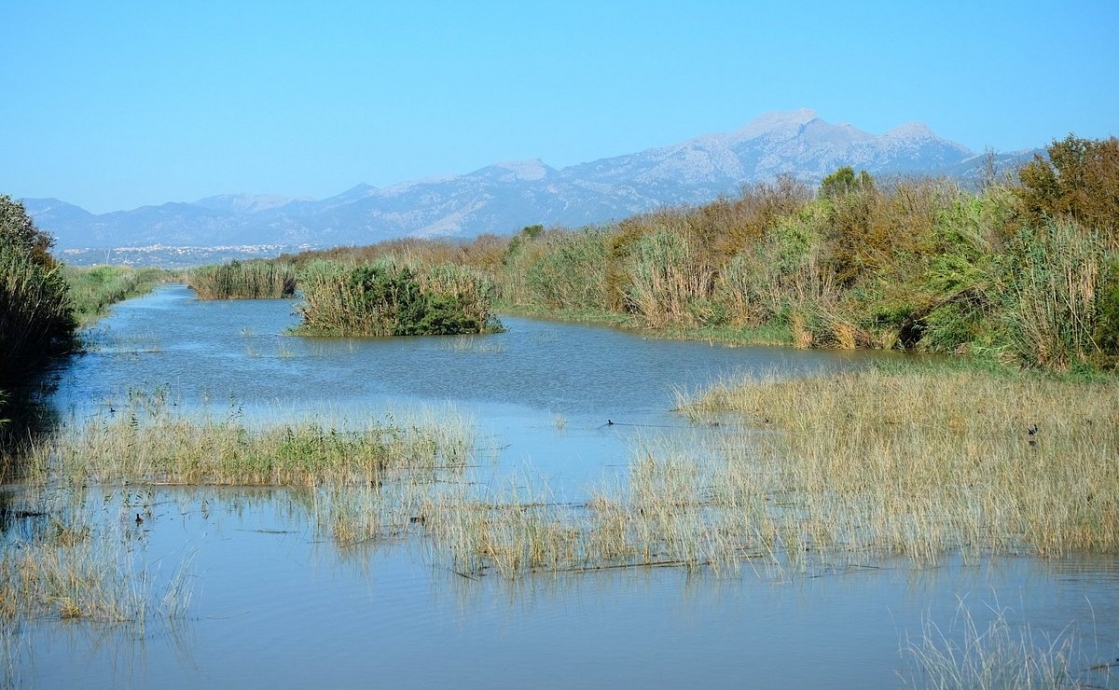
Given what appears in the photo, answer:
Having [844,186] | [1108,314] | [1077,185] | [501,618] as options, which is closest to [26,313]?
[501,618]

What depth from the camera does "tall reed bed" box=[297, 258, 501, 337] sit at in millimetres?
31562

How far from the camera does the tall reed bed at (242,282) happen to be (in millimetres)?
57344

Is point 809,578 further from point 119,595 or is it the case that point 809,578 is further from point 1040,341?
point 1040,341

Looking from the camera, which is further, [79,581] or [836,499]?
[836,499]

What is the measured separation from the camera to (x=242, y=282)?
58.3m

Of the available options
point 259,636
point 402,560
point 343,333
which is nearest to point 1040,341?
point 402,560

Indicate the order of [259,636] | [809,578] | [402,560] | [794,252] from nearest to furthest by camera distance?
[259,636]
[809,578]
[402,560]
[794,252]

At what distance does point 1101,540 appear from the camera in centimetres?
863

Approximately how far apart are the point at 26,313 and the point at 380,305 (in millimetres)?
11509

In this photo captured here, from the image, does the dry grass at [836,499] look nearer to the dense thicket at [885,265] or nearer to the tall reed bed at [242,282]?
the dense thicket at [885,265]

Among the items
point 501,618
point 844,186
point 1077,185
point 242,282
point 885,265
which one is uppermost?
point 844,186

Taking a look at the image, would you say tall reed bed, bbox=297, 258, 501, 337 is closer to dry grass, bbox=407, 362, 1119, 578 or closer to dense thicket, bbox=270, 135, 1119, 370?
dense thicket, bbox=270, 135, 1119, 370

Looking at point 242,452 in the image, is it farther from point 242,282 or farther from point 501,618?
point 242,282

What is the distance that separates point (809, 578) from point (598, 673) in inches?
83.2
